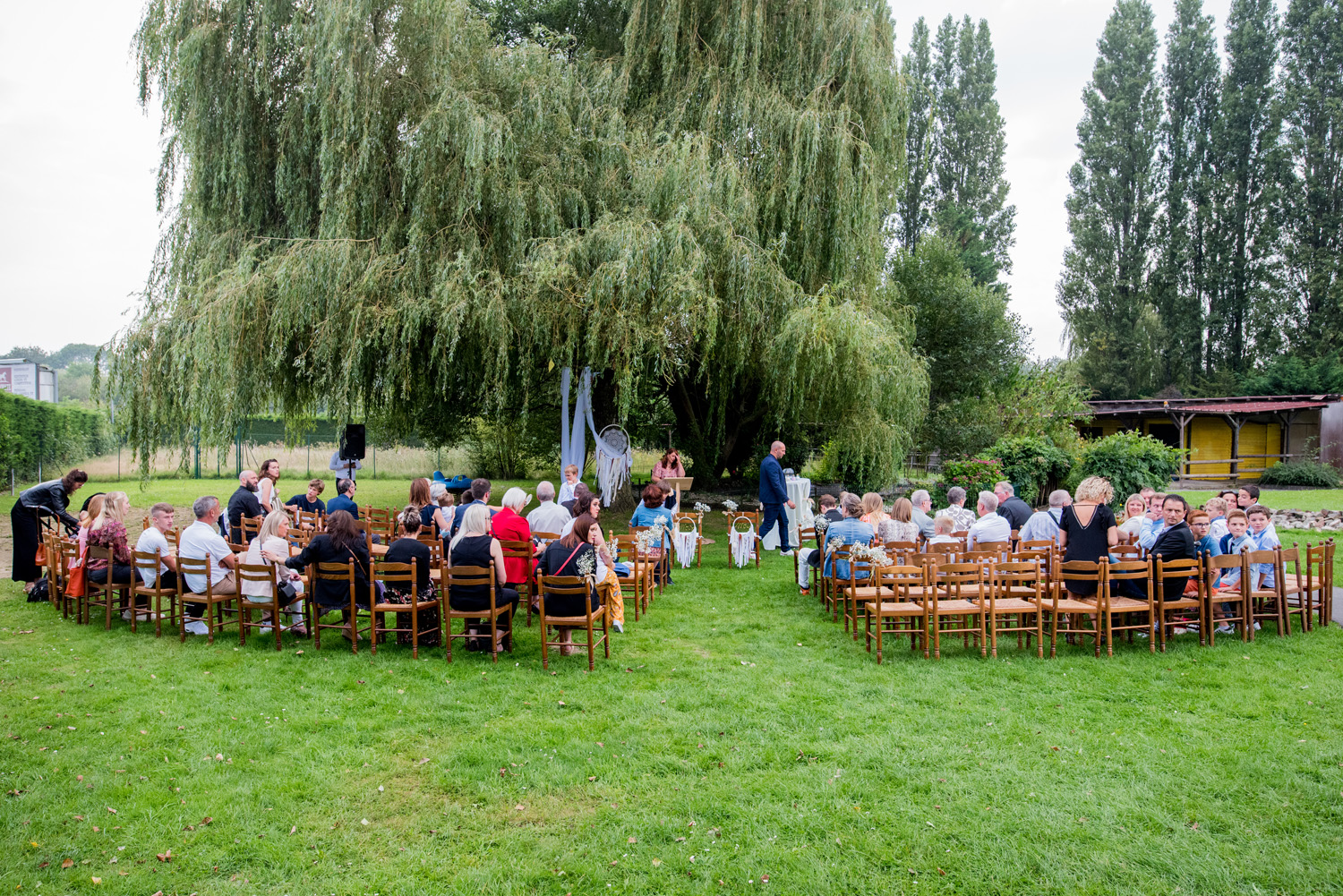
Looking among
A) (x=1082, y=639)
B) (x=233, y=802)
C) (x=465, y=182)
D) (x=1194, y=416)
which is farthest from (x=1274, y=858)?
(x=1194, y=416)

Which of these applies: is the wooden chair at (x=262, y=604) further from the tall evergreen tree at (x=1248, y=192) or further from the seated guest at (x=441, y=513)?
the tall evergreen tree at (x=1248, y=192)

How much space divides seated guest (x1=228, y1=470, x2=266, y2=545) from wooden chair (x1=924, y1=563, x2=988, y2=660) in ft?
23.9

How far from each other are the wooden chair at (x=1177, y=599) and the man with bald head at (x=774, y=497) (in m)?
5.20

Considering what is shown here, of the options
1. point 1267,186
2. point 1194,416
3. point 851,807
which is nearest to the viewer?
point 851,807

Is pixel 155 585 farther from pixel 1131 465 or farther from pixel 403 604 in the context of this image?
pixel 1131 465

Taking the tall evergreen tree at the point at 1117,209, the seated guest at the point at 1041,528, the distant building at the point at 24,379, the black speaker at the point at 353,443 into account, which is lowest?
the seated guest at the point at 1041,528

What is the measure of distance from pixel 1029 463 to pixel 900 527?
925 cm

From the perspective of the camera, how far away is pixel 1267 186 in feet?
126

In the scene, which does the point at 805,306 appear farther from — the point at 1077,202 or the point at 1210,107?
the point at 1210,107

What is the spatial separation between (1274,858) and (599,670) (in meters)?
4.20

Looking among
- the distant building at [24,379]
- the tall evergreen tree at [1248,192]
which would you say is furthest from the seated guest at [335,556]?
the tall evergreen tree at [1248,192]

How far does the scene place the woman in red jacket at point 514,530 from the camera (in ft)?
24.2

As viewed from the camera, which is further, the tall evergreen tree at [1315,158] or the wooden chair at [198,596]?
the tall evergreen tree at [1315,158]

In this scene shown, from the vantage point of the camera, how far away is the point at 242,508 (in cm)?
920
